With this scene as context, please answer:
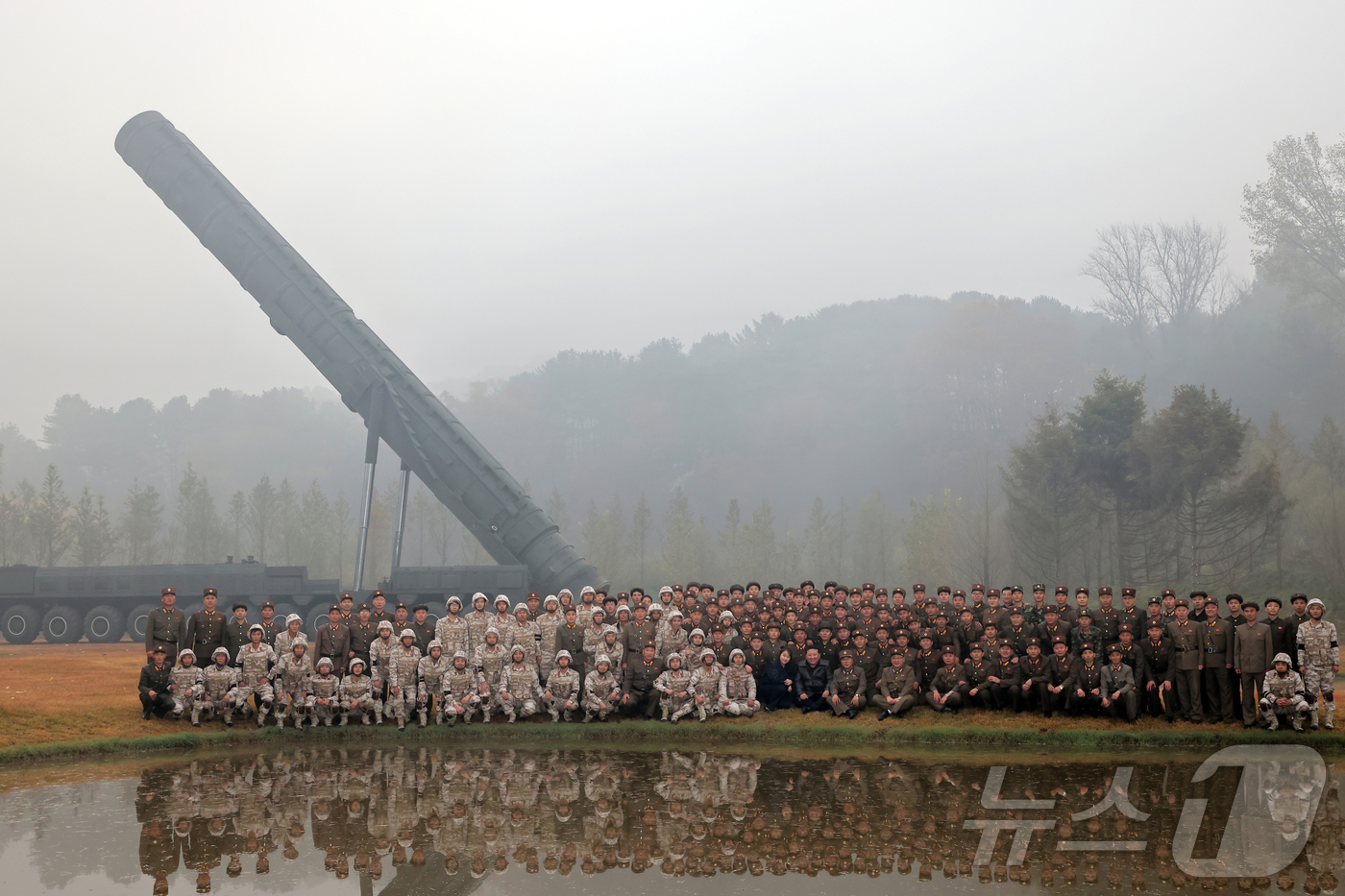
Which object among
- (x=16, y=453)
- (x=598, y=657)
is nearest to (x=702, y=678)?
(x=598, y=657)

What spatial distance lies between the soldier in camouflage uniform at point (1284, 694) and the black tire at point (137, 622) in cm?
2149

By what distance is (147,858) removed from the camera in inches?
253

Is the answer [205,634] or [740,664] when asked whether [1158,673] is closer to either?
[740,664]

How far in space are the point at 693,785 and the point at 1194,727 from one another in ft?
20.2

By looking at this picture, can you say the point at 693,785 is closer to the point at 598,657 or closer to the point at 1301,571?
the point at 598,657

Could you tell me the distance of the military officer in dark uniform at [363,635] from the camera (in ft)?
40.8

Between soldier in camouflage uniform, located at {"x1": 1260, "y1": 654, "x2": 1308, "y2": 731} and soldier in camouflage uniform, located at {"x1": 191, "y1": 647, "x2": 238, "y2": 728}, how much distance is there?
11.6 meters

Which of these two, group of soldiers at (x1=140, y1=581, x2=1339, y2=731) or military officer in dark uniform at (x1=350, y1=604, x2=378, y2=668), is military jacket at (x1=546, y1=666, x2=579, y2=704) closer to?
group of soldiers at (x1=140, y1=581, x2=1339, y2=731)

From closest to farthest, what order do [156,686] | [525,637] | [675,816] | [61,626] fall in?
[675,816] < [156,686] < [525,637] < [61,626]

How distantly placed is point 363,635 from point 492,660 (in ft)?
5.57

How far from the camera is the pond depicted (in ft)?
20.0

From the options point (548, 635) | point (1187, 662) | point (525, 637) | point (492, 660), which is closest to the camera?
point (1187, 662)

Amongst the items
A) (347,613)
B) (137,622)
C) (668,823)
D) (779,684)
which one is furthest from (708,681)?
(137,622)

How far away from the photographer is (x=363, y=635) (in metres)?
12.6
